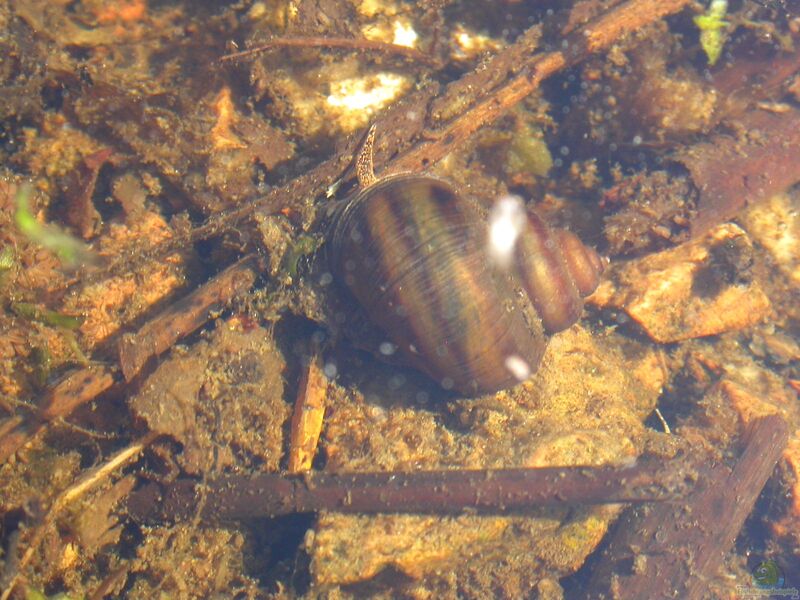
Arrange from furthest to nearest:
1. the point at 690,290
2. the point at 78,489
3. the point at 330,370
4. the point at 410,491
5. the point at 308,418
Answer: the point at 690,290
the point at 330,370
the point at 308,418
the point at 410,491
the point at 78,489

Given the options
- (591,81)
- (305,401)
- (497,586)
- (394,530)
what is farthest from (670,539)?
(591,81)

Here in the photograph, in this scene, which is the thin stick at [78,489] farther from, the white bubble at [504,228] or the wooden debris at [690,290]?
the wooden debris at [690,290]

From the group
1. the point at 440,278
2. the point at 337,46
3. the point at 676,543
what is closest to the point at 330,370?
the point at 440,278

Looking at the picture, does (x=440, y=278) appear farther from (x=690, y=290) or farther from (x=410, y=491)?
(x=690, y=290)

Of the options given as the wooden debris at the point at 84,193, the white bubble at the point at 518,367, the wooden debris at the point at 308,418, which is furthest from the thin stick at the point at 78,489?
the white bubble at the point at 518,367

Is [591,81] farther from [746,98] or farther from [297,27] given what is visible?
[297,27]

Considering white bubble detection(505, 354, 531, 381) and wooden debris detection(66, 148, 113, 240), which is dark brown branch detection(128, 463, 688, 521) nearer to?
white bubble detection(505, 354, 531, 381)
